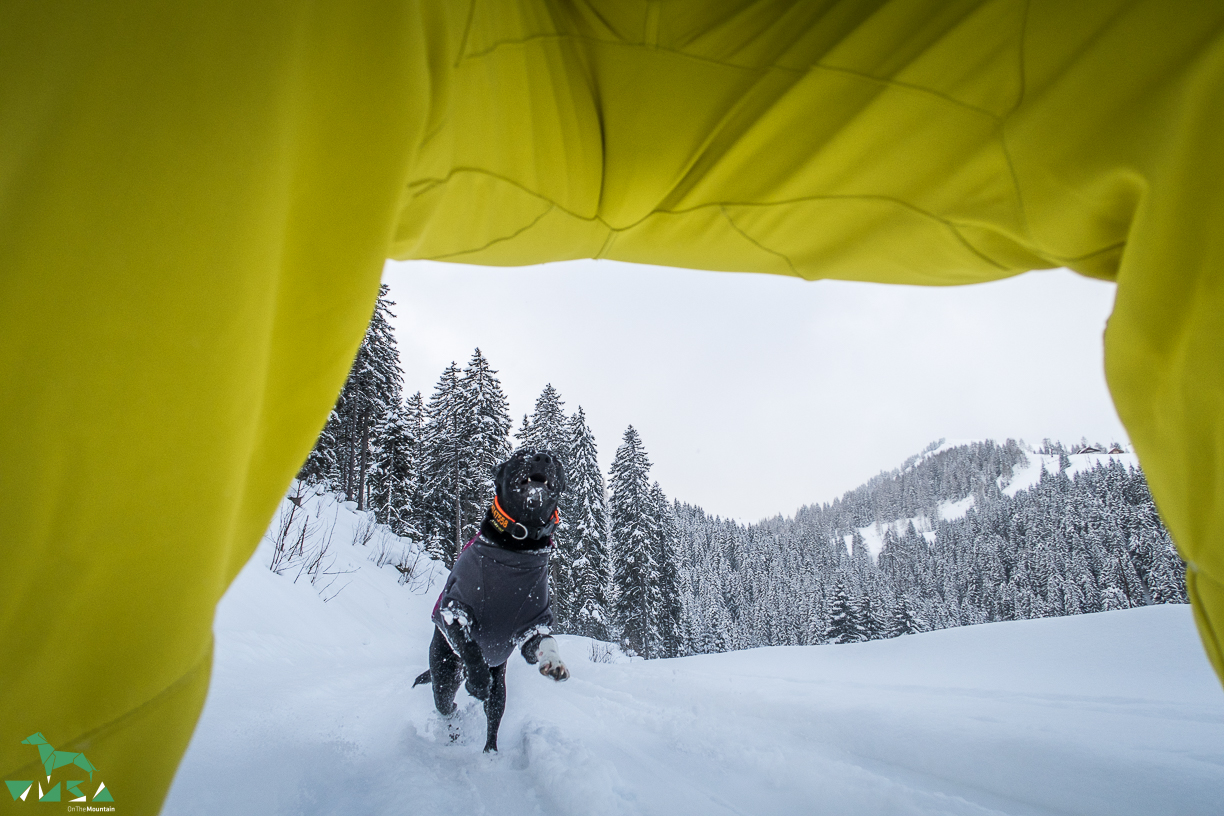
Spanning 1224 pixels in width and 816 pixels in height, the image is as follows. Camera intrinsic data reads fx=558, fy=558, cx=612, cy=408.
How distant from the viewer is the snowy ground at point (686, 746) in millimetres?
1945

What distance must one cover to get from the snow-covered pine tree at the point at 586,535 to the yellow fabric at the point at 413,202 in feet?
78.1

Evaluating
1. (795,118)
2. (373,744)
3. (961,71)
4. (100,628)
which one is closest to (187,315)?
(100,628)

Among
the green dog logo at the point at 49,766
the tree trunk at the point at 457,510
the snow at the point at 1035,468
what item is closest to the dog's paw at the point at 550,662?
the green dog logo at the point at 49,766

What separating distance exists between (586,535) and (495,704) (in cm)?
2293

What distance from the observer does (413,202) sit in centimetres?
89

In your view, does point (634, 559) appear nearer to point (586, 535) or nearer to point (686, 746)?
point (586, 535)

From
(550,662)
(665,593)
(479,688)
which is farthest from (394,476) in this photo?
(550,662)

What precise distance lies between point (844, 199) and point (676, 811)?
80.0 inches

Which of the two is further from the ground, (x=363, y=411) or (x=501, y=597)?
(x=363, y=411)

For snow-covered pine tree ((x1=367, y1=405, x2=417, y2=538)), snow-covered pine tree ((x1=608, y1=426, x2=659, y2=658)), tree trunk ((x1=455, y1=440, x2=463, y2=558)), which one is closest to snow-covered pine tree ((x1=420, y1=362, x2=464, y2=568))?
tree trunk ((x1=455, y1=440, x2=463, y2=558))

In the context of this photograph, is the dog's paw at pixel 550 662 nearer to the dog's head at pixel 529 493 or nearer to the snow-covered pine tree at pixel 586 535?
the dog's head at pixel 529 493

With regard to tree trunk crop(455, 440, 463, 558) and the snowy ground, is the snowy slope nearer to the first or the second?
tree trunk crop(455, 440, 463, 558)

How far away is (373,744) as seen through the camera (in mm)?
2588

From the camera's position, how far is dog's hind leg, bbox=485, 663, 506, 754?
2986 millimetres
